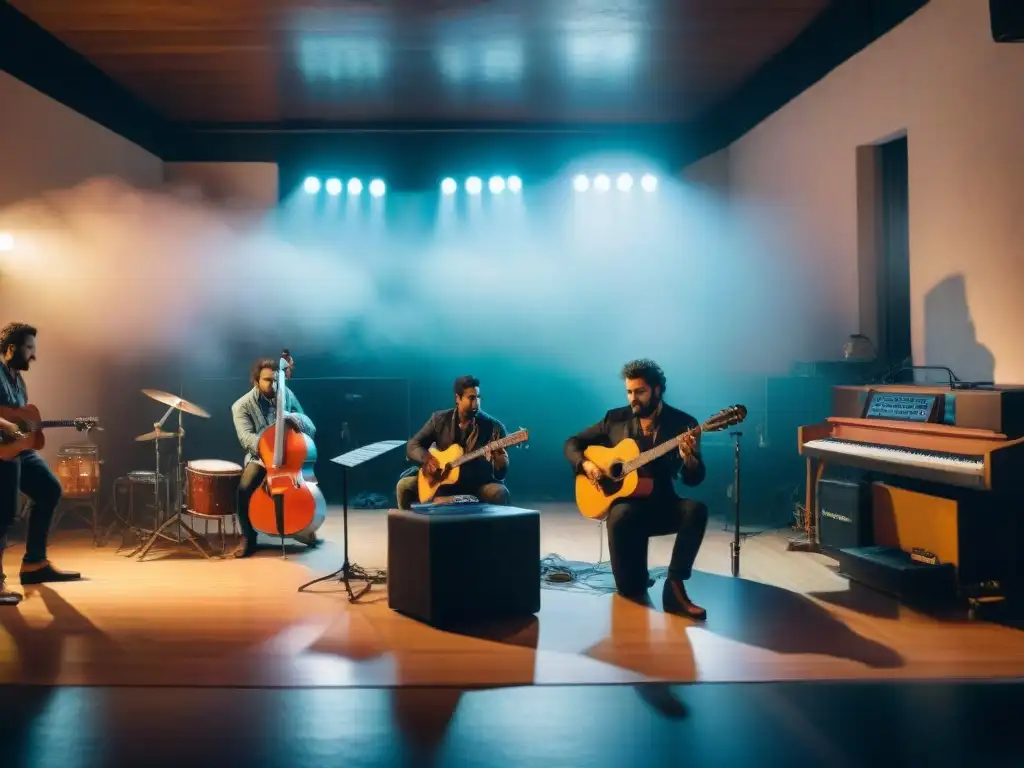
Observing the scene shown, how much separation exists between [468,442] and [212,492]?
181 centimetres

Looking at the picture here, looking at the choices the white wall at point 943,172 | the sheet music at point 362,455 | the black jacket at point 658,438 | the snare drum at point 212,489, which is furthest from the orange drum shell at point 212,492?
the white wall at point 943,172

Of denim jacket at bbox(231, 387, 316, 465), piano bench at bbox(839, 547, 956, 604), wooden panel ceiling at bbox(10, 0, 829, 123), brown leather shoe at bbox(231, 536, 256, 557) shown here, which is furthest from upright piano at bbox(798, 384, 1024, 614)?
brown leather shoe at bbox(231, 536, 256, 557)

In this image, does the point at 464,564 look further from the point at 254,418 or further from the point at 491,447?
the point at 254,418

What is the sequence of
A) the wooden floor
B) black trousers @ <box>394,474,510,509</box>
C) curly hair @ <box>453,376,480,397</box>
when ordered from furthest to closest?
curly hair @ <box>453,376,480,397</box> < black trousers @ <box>394,474,510,509</box> < the wooden floor

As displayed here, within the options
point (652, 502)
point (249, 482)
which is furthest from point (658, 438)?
point (249, 482)

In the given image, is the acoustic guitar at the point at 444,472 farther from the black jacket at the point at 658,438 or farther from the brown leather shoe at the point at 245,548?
the brown leather shoe at the point at 245,548

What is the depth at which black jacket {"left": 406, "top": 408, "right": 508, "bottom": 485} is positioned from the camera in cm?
546

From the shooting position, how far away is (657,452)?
458 centimetres

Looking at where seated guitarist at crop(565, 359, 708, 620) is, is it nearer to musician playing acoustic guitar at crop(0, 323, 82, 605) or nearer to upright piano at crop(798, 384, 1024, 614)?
upright piano at crop(798, 384, 1024, 614)

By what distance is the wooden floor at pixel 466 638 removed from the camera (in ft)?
11.3

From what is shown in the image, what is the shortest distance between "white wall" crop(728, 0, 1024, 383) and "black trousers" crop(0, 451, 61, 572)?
543cm

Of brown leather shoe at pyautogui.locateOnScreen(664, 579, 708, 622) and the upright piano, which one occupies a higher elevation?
the upright piano

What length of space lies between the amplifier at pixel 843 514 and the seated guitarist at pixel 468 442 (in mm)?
1923

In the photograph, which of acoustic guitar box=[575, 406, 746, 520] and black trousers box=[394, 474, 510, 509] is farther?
black trousers box=[394, 474, 510, 509]
